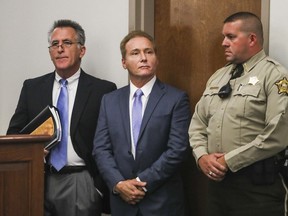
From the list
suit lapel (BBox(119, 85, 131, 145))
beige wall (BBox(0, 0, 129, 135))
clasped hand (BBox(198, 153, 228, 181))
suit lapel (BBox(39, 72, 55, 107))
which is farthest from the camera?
beige wall (BBox(0, 0, 129, 135))

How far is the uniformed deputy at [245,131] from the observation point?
214cm

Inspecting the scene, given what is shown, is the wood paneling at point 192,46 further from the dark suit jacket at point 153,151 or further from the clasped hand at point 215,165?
the clasped hand at point 215,165

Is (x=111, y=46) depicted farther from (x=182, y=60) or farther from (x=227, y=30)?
(x=227, y=30)

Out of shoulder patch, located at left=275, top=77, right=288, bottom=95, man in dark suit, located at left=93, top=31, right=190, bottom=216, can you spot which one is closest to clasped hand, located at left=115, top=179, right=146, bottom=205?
man in dark suit, located at left=93, top=31, right=190, bottom=216

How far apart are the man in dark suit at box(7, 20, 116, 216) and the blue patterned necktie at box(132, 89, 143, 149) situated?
1.10ft

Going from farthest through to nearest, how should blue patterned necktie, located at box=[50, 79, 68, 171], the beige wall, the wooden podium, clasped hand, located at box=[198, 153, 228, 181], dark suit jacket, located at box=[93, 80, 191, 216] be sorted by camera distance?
the beige wall
blue patterned necktie, located at box=[50, 79, 68, 171]
dark suit jacket, located at box=[93, 80, 191, 216]
clasped hand, located at box=[198, 153, 228, 181]
the wooden podium

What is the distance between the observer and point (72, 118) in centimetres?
281

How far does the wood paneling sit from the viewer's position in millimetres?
2898

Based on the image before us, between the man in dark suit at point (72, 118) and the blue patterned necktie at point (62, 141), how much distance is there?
0.06 feet

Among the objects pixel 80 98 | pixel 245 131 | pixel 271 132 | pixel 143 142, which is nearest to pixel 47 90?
pixel 80 98

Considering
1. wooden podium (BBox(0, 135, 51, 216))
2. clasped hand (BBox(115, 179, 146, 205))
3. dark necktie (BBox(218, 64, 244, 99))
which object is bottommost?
clasped hand (BBox(115, 179, 146, 205))

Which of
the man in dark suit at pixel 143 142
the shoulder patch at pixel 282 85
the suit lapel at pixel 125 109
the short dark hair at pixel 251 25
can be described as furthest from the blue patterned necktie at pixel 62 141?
the shoulder patch at pixel 282 85

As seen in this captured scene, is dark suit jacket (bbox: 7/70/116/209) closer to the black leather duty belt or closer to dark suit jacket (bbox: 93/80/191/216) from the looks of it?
the black leather duty belt

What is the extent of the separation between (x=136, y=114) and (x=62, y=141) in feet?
1.60
